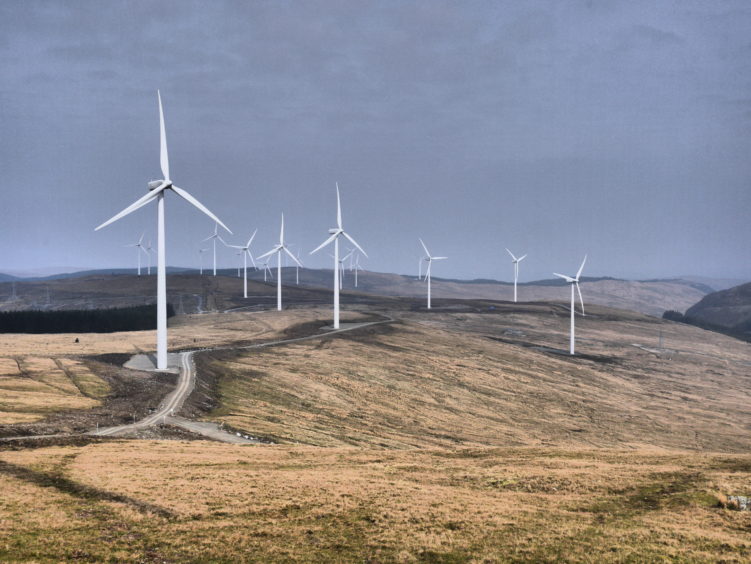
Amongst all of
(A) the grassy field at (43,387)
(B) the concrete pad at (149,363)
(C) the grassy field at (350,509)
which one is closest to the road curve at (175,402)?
(B) the concrete pad at (149,363)

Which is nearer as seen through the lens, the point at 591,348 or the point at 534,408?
the point at 534,408

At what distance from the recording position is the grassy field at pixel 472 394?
73.9 metres

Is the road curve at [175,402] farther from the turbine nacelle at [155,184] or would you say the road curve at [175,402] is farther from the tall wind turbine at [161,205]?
the turbine nacelle at [155,184]

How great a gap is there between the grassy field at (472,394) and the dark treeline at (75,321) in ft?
210

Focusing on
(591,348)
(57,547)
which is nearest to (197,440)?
(57,547)

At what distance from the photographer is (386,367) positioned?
112 metres

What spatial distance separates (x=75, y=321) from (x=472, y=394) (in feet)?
365

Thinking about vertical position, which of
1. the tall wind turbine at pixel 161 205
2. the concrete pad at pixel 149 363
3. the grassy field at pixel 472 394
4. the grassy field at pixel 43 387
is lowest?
the grassy field at pixel 472 394

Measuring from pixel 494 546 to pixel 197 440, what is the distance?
34.7 meters

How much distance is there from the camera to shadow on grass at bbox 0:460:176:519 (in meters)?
29.5

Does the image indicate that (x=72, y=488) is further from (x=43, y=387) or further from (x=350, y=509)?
(x=43, y=387)

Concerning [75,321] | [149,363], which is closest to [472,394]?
[149,363]

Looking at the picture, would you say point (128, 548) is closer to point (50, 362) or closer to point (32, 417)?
point (32, 417)

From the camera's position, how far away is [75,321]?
5896 inches
